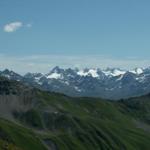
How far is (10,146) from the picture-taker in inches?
2813
